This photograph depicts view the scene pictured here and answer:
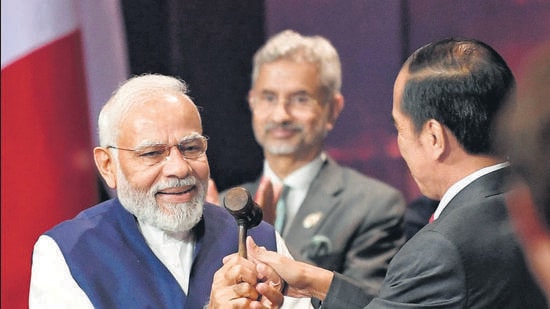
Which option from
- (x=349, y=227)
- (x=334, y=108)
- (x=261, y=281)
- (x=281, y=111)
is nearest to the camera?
(x=261, y=281)

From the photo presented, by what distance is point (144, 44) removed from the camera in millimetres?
4145

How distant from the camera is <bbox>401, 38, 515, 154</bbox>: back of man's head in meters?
2.29

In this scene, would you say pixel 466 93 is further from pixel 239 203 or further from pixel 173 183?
pixel 173 183

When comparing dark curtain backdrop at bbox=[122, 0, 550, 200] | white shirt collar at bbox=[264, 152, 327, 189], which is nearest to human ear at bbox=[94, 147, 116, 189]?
white shirt collar at bbox=[264, 152, 327, 189]

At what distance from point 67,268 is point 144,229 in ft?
0.89

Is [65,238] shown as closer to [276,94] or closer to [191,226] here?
[191,226]

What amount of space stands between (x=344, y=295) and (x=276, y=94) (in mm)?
1557

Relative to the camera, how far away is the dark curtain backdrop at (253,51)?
412cm

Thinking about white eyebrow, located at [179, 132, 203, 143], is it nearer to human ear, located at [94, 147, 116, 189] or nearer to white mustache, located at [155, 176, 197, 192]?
white mustache, located at [155, 176, 197, 192]

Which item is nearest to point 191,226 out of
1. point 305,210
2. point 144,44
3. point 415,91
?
point 415,91

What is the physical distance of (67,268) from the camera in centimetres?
261

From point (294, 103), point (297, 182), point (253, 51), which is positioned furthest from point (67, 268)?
point (253, 51)

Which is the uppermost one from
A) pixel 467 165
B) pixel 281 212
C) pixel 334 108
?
pixel 467 165

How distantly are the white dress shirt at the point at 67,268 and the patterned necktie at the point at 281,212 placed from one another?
0.94 meters
